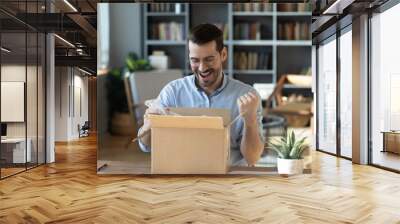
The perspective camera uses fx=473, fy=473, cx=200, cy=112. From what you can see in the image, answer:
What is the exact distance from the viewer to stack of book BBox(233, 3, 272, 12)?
5.50 meters

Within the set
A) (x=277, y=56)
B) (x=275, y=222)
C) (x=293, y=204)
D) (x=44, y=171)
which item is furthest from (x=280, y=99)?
(x=44, y=171)

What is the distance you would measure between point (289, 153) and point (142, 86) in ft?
→ 6.27

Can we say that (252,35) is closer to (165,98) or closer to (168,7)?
(168,7)

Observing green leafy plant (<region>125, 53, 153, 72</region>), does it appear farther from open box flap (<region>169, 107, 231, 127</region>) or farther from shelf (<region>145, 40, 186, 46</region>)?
open box flap (<region>169, 107, 231, 127</region>)

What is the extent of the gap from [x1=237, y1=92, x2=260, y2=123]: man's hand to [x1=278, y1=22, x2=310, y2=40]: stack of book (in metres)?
0.85

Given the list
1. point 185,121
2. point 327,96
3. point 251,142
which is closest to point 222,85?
point 185,121

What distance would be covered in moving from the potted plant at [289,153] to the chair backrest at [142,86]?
144cm

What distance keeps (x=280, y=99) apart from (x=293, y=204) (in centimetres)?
192

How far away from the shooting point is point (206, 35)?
5426 millimetres

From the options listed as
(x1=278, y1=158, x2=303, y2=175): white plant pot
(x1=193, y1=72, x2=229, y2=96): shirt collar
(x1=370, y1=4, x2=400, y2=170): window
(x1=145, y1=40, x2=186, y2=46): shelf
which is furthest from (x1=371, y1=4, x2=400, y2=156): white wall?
(x1=145, y1=40, x2=186, y2=46): shelf

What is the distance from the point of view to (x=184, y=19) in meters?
5.46

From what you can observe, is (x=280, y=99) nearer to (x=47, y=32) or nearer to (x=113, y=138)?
(x=113, y=138)

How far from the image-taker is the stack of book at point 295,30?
550 cm

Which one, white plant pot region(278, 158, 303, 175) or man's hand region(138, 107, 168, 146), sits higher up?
man's hand region(138, 107, 168, 146)
